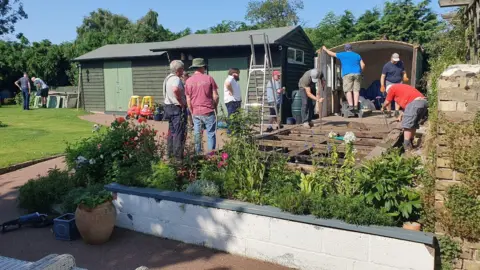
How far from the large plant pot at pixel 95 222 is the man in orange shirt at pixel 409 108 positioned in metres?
4.76

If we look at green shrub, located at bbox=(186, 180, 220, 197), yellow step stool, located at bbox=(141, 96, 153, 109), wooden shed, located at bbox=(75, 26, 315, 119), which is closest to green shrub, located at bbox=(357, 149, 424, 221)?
green shrub, located at bbox=(186, 180, 220, 197)

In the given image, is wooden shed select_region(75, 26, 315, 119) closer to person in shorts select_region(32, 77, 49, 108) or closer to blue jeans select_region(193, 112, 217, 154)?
person in shorts select_region(32, 77, 49, 108)

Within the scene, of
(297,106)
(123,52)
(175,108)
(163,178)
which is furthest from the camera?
(123,52)

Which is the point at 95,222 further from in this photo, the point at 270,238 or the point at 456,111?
the point at 456,111

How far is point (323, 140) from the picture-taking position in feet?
24.3

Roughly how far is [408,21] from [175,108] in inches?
815

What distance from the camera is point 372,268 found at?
12.0 ft

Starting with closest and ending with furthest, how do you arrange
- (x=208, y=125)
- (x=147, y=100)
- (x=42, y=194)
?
1. (x=42, y=194)
2. (x=208, y=125)
3. (x=147, y=100)

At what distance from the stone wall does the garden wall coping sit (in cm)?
34

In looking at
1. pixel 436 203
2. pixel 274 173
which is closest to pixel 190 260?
pixel 274 173

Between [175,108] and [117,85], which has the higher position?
[117,85]

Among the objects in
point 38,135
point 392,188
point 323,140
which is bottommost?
point 38,135

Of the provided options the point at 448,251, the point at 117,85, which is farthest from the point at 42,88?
the point at 448,251

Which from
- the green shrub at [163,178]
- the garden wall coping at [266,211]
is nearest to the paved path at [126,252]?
the garden wall coping at [266,211]
